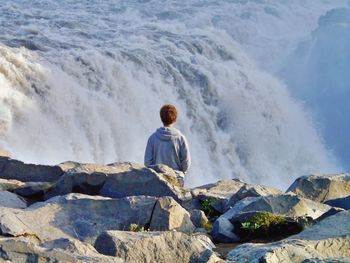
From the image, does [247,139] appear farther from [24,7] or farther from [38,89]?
[24,7]

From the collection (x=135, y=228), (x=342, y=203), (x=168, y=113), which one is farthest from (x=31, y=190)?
(x=342, y=203)

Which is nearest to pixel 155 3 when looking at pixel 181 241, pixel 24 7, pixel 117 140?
pixel 24 7

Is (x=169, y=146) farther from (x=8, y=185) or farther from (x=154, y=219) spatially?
(x=154, y=219)

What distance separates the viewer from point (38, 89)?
22531mm

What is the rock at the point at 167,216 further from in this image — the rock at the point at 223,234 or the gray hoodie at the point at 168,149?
the gray hoodie at the point at 168,149

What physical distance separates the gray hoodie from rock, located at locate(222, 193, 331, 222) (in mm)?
1579

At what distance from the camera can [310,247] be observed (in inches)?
229

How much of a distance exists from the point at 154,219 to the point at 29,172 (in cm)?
402

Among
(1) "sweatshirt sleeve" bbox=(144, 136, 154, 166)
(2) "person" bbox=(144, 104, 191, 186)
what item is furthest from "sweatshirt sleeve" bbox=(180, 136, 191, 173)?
(1) "sweatshirt sleeve" bbox=(144, 136, 154, 166)

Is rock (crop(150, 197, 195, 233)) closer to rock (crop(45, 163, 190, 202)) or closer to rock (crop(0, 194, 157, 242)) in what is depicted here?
rock (crop(0, 194, 157, 242))

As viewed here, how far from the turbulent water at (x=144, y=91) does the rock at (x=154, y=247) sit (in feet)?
46.6

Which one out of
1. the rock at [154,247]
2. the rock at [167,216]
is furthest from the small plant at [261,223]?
the rock at [154,247]

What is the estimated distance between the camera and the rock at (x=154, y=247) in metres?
5.59

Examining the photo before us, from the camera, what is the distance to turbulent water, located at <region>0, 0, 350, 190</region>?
2194 cm
